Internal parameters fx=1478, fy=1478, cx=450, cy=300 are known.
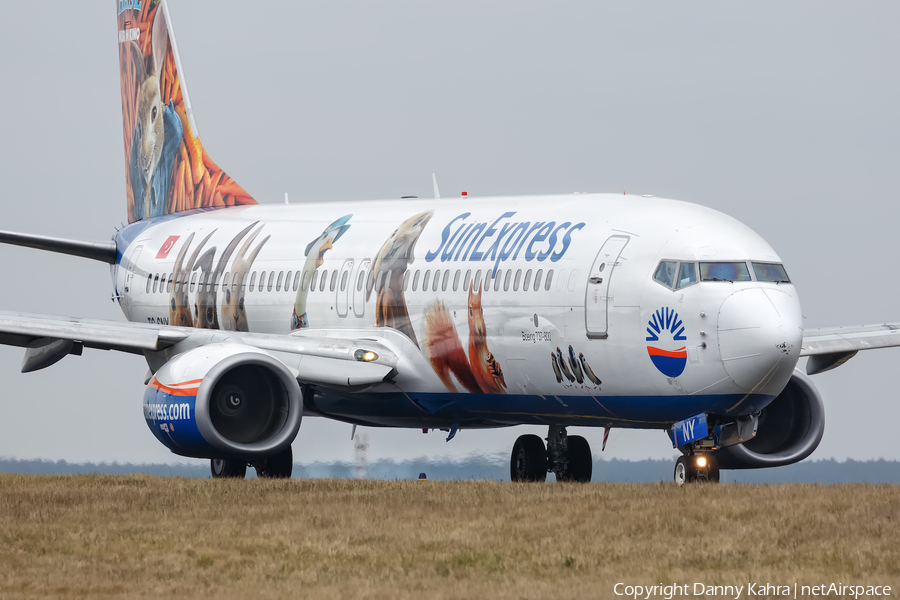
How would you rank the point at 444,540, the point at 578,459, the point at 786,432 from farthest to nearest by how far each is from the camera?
the point at 578,459, the point at 786,432, the point at 444,540

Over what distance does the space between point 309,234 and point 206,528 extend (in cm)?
1149

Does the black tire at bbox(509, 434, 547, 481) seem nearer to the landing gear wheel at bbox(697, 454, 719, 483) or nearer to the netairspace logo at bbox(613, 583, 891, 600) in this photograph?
the landing gear wheel at bbox(697, 454, 719, 483)

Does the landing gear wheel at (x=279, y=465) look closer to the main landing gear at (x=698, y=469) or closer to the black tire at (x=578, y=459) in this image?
the black tire at (x=578, y=459)

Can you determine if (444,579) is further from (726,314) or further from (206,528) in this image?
(726,314)

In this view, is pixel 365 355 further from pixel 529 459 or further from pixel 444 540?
pixel 444 540

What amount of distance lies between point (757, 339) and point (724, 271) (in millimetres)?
1108

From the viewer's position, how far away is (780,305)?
56.0 feet

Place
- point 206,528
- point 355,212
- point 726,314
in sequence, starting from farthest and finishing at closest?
point 355,212, point 726,314, point 206,528

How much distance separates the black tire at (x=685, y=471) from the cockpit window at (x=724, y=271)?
2.18 m

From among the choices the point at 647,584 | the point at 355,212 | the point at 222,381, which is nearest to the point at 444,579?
the point at 647,584

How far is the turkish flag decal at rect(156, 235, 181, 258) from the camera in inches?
1174

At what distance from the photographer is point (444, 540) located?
1359 cm

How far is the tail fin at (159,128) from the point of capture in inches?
1282

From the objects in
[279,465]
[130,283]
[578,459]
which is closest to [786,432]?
[578,459]
